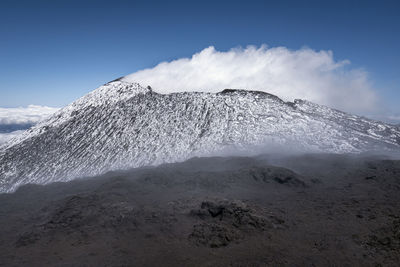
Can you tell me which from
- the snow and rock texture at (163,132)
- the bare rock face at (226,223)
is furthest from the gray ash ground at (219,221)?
the snow and rock texture at (163,132)

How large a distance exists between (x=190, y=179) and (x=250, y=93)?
26891 mm

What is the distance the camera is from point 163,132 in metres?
39.6

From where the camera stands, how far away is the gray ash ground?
12008mm

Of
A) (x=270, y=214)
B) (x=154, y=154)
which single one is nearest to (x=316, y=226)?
(x=270, y=214)

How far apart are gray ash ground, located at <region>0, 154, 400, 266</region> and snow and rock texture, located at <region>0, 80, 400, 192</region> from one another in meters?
9.65

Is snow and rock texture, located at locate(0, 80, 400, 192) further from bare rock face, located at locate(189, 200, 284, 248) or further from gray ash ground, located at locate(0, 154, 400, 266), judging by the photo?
bare rock face, located at locate(189, 200, 284, 248)

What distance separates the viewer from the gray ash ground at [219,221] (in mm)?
12008

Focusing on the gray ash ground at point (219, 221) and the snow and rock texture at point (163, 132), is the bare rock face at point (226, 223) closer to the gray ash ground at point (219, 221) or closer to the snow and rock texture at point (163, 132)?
the gray ash ground at point (219, 221)

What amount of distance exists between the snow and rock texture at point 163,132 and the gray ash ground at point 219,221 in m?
9.65

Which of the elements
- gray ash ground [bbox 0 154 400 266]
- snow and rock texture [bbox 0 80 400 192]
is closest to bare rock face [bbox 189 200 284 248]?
gray ash ground [bbox 0 154 400 266]

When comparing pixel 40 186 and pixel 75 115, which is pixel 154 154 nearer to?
pixel 40 186

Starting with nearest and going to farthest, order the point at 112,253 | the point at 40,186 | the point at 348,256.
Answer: the point at 348,256
the point at 112,253
the point at 40,186

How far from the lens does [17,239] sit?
15648 mm

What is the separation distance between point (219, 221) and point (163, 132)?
25.6 meters
